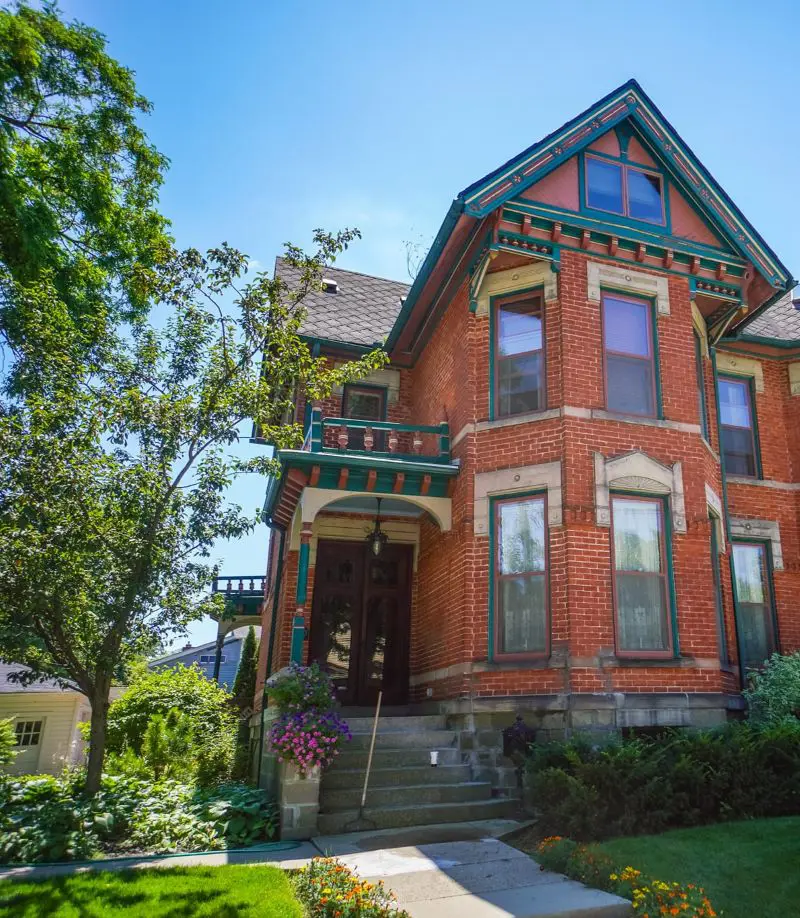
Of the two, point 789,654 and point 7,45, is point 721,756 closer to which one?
point 789,654

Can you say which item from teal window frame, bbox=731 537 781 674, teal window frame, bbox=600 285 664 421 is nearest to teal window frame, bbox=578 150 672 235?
teal window frame, bbox=600 285 664 421

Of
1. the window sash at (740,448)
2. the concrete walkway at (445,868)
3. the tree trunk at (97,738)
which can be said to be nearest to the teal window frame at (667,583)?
the concrete walkway at (445,868)

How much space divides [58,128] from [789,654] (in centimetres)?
1696

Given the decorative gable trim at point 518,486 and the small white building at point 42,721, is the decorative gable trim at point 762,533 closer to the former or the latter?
the decorative gable trim at point 518,486

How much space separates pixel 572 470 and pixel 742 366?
19.0 feet

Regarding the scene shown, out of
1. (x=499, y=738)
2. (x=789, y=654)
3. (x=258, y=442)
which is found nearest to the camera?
(x=499, y=738)

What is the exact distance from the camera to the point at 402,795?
336 inches

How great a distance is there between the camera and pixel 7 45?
1347 centimetres

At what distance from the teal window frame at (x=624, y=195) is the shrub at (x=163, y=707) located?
12.7m

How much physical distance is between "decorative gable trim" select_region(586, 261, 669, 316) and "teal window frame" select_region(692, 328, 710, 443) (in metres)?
0.83

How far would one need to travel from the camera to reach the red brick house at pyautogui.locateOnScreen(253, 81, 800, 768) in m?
9.97

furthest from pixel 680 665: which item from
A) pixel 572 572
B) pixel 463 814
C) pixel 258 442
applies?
pixel 258 442

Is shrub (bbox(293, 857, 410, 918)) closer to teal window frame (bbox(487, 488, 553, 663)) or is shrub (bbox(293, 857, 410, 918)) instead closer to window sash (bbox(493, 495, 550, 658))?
teal window frame (bbox(487, 488, 553, 663))

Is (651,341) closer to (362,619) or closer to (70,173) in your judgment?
(362,619)
